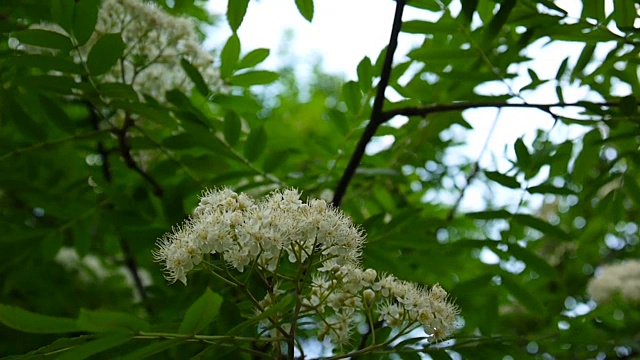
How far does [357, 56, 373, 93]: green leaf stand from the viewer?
83.4 inches

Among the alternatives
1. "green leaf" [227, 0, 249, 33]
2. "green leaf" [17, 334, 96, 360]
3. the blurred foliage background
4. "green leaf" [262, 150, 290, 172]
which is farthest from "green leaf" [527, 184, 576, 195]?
"green leaf" [17, 334, 96, 360]

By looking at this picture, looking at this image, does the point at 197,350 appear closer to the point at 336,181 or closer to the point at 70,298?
the point at 336,181

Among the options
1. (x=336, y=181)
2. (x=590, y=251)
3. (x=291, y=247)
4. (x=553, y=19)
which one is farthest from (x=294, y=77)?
(x=291, y=247)

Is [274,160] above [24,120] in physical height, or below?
below

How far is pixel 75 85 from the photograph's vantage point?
70.3 inches

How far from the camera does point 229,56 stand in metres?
2.12

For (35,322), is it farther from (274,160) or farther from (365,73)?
(365,73)

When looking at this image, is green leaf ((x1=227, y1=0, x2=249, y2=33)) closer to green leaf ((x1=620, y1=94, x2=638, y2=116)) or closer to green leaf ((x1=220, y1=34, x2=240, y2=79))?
green leaf ((x1=220, y1=34, x2=240, y2=79))

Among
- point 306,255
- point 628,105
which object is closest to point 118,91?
point 306,255

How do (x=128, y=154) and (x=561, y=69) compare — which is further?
(x=128, y=154)

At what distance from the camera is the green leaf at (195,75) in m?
2.04

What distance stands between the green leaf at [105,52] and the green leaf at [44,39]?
0.06 m

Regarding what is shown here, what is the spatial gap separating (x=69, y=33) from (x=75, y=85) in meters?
0.11

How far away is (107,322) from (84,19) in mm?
843
